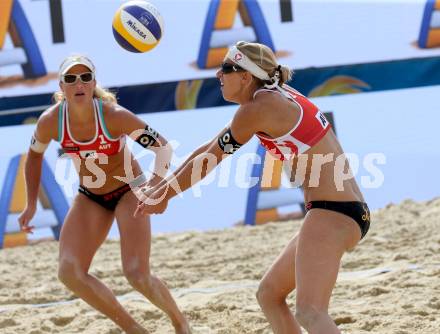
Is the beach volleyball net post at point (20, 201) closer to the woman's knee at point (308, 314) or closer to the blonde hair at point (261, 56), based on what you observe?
the blonde hair at point (261, 56)

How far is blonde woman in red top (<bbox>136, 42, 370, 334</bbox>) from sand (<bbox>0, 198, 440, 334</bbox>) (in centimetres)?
109

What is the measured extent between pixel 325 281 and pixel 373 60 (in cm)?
457

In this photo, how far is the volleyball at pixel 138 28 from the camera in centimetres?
473

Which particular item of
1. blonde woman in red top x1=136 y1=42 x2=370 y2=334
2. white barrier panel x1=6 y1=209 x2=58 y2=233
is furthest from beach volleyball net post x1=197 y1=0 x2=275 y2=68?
blonde woman in red top x1=136 y1=42 x2=370 y2=334

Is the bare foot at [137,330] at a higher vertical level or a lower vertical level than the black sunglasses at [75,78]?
lower

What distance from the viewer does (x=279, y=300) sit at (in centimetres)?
364

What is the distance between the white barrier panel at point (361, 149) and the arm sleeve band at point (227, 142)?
3.90 meters

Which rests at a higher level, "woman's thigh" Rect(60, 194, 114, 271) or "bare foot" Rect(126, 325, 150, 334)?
"woman's thigh" Rect(60, 194, 114, 271)

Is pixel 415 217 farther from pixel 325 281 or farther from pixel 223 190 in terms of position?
pixel 325 281

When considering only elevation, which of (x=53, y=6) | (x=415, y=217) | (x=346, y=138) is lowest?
(x=415, y=217)

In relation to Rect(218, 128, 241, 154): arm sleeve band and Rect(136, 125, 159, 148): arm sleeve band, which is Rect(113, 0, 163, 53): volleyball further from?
Rect(218, 128, 241, 154): arm sleeve band

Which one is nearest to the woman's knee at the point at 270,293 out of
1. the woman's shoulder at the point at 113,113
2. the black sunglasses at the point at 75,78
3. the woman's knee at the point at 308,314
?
the woman's knee at the point at 308,314

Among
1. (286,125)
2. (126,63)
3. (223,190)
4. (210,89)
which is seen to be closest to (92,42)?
(126,63)

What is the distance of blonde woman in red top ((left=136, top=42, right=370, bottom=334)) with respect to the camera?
3.35 m
